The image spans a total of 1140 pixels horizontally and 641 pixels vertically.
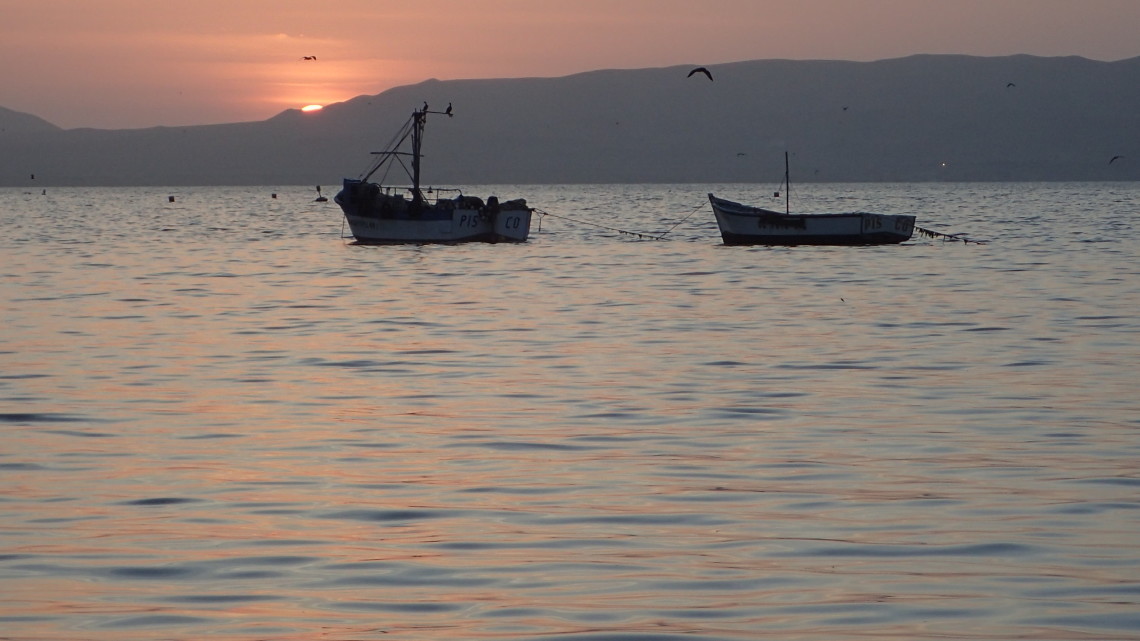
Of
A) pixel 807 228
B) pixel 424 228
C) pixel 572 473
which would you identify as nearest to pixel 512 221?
pixel 424 228

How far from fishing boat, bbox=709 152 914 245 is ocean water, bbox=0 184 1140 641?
33.2 meters

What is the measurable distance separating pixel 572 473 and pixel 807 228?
55.0 meters

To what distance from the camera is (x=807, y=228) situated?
68625mm

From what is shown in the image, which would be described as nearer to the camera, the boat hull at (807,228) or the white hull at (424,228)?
the boat hull at (807,228)

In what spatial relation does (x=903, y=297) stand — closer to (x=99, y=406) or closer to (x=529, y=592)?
(x=99, y=406)

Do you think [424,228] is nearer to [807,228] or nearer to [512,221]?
[512,221]

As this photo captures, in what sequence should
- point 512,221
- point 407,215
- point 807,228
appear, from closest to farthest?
point 807,228 → point 407,215 → point 512,221

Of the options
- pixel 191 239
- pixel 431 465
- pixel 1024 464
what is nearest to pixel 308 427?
pixel 431 465

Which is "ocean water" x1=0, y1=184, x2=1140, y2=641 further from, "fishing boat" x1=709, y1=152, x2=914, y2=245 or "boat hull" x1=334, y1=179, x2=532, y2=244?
"boat hull" x1=334, y1=179, x2=532, y2=244

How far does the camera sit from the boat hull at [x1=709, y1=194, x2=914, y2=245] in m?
68.8

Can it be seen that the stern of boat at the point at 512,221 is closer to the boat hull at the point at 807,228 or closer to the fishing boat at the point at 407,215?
the fishing boat at the point at 407,215

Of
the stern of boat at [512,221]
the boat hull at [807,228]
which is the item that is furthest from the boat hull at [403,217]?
the boat hull at [807,228]

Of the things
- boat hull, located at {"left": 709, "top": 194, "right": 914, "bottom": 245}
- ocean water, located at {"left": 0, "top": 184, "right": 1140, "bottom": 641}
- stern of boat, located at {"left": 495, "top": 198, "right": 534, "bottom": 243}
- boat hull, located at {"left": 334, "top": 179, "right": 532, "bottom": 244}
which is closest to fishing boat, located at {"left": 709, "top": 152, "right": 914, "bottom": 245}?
boat hull, located at {"left": 709, "top": 194, "right": 914, "bottom": 245}

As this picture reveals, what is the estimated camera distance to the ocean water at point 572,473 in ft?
32.5
